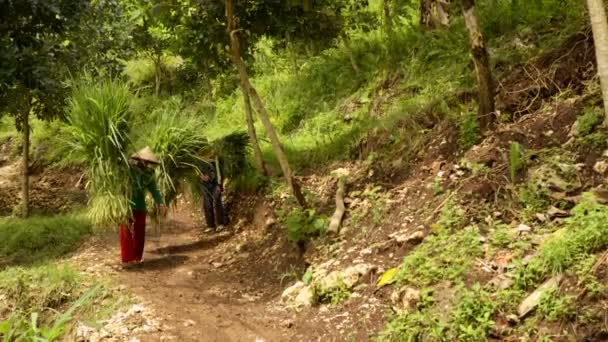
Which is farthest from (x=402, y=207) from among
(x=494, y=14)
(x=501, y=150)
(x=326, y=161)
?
(x=494, y=14)

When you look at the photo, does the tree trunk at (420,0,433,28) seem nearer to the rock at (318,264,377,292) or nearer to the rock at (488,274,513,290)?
the rock at (318,264,377,292)

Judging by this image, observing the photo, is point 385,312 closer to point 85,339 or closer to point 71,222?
point 85,339

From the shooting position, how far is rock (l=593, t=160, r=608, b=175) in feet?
14.0

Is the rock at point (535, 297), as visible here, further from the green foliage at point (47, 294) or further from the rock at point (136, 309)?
the green foliage at point (47, 294)

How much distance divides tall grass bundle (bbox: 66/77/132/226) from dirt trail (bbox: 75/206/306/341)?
2.21 ft

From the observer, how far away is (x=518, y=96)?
576 centimetres

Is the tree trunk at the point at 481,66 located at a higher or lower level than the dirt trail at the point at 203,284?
higher

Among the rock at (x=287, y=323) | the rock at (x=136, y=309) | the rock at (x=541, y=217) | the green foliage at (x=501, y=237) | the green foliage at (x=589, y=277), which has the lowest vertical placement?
the rock at (x=287, y=323)

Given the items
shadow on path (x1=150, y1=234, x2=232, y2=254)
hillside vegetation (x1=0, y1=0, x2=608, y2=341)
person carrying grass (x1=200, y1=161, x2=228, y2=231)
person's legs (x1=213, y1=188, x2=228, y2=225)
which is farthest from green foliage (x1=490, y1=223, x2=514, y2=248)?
person's legs (x1=213, y1=188, x2=228, y2=225)

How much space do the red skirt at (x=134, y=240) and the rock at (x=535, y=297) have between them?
428cm

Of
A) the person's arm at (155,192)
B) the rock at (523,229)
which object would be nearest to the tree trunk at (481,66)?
the rock at (523,229)

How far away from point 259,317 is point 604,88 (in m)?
3.12

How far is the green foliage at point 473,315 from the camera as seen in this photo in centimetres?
349

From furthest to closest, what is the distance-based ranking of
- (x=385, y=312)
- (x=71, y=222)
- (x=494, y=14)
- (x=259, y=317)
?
(x=71, y=222), (x=494, y=14), (x=259, y=317), (x=385, y=312)
